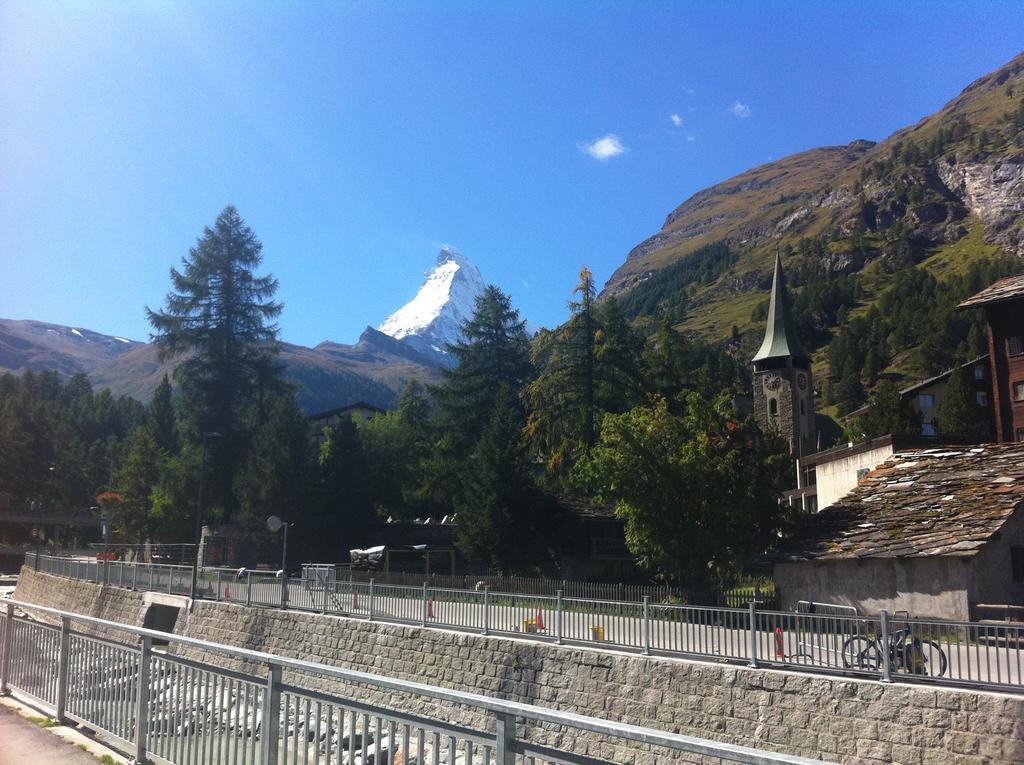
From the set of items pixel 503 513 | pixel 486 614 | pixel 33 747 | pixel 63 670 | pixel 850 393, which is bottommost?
pixel 486 614

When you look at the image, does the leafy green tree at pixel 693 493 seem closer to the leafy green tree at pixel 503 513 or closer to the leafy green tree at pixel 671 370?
the leafy green tree at pixel 503 513

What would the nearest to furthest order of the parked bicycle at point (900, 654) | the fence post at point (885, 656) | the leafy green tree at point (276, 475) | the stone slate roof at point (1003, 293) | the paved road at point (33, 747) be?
the paved road at point (33, 747) → the fence post at point (885, 656) → the parked bicycle at point (900, 654) → the stone slate roof at point (1003, 293) → the leafy green tree at point (276, 475)

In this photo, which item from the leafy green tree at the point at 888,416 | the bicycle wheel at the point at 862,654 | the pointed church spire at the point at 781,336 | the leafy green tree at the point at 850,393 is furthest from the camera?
the leafy green tree at the point at 850,393

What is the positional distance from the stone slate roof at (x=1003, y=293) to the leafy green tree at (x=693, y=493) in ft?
53.6

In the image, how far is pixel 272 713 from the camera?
5613mm

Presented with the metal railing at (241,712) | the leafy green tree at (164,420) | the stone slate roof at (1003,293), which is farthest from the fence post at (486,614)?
the leafy green tree at (164,420)

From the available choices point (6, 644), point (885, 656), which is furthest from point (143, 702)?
point (885, 656)

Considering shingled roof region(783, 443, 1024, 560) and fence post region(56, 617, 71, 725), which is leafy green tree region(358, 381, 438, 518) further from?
fence post region(56, 617, 71, 725)

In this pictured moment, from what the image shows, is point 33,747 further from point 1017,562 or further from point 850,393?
point 850,393

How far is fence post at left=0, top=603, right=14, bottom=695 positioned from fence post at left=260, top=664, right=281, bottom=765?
587 cm

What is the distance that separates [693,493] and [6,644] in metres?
21.9

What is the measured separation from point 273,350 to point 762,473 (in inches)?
1591

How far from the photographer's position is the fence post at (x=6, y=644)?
9.83 meters

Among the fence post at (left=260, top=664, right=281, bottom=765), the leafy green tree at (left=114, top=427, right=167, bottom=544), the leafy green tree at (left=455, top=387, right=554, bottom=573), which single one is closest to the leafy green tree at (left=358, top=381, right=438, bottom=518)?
the leafy green tree at (left=455, top=387, right=554, bottom=573)
